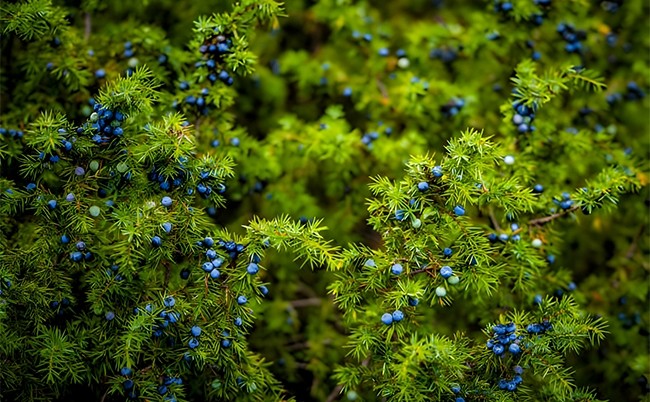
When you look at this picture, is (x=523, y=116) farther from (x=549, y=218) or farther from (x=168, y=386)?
(x=168, y=386)

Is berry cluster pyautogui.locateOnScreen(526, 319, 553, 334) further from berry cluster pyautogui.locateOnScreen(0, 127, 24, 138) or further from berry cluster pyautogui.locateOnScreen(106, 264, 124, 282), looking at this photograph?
berry cluster pyautogui.locateOnScreen(0, 127, 24, 138)

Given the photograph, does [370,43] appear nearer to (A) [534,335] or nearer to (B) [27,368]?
(A) [534,335]

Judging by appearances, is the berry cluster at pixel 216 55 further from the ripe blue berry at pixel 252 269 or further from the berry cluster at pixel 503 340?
the berry cluster at pixel 503 340

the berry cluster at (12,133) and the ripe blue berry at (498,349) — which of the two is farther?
the berry cluster at (12,133)

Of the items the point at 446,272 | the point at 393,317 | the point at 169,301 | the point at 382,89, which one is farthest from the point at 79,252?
the point at 382,89

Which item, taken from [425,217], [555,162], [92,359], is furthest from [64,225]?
[555,162]

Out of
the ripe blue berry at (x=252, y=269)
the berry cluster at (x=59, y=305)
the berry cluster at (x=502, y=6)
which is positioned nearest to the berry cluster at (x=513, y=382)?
the ripe blue berry at (x=252, y=269)
